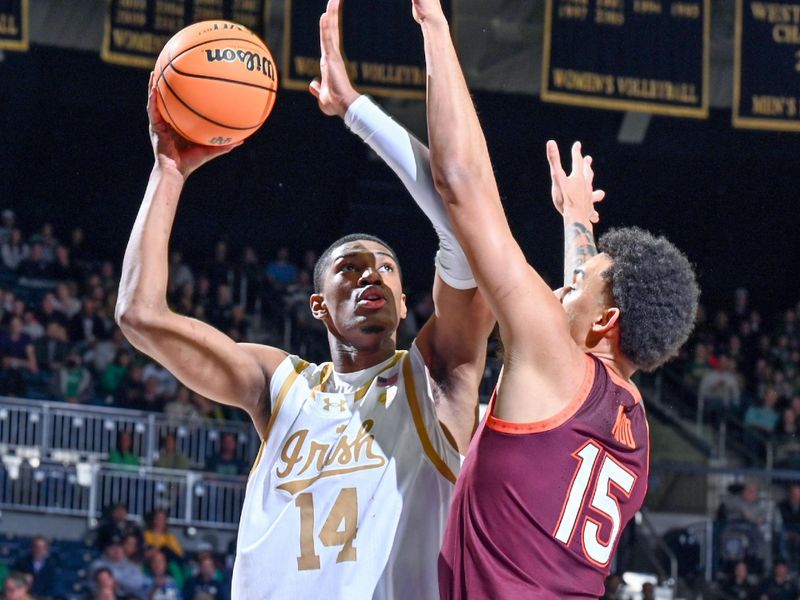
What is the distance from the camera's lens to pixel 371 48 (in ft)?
37.3

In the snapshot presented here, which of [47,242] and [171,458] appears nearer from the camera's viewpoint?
[171,458]

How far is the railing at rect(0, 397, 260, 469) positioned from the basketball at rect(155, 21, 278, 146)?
26.9 ft

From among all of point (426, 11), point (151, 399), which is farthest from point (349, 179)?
point (426, 11)

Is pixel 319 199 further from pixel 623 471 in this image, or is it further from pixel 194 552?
pixel 623 471

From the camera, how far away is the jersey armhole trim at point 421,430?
11.4 feet

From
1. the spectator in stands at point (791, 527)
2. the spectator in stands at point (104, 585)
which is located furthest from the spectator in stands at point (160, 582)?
the spectator in stands at point (791, 527)

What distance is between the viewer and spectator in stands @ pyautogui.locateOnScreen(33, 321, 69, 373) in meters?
12.8

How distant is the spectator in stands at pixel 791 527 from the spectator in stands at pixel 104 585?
6.05 metres

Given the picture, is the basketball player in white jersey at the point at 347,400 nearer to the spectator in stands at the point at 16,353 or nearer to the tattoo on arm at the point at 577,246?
the tattoo on arm at the point at 577,246

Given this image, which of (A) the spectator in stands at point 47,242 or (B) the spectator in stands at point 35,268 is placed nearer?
(B) the spectator in stands at point 35,268

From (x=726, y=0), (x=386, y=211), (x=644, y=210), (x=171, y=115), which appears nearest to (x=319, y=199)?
(x=386, y=211)

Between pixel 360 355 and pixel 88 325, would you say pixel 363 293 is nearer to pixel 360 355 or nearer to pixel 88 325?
pixel 360 355

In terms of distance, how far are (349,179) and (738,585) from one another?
8.90 meters

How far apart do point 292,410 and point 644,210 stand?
1530cm
